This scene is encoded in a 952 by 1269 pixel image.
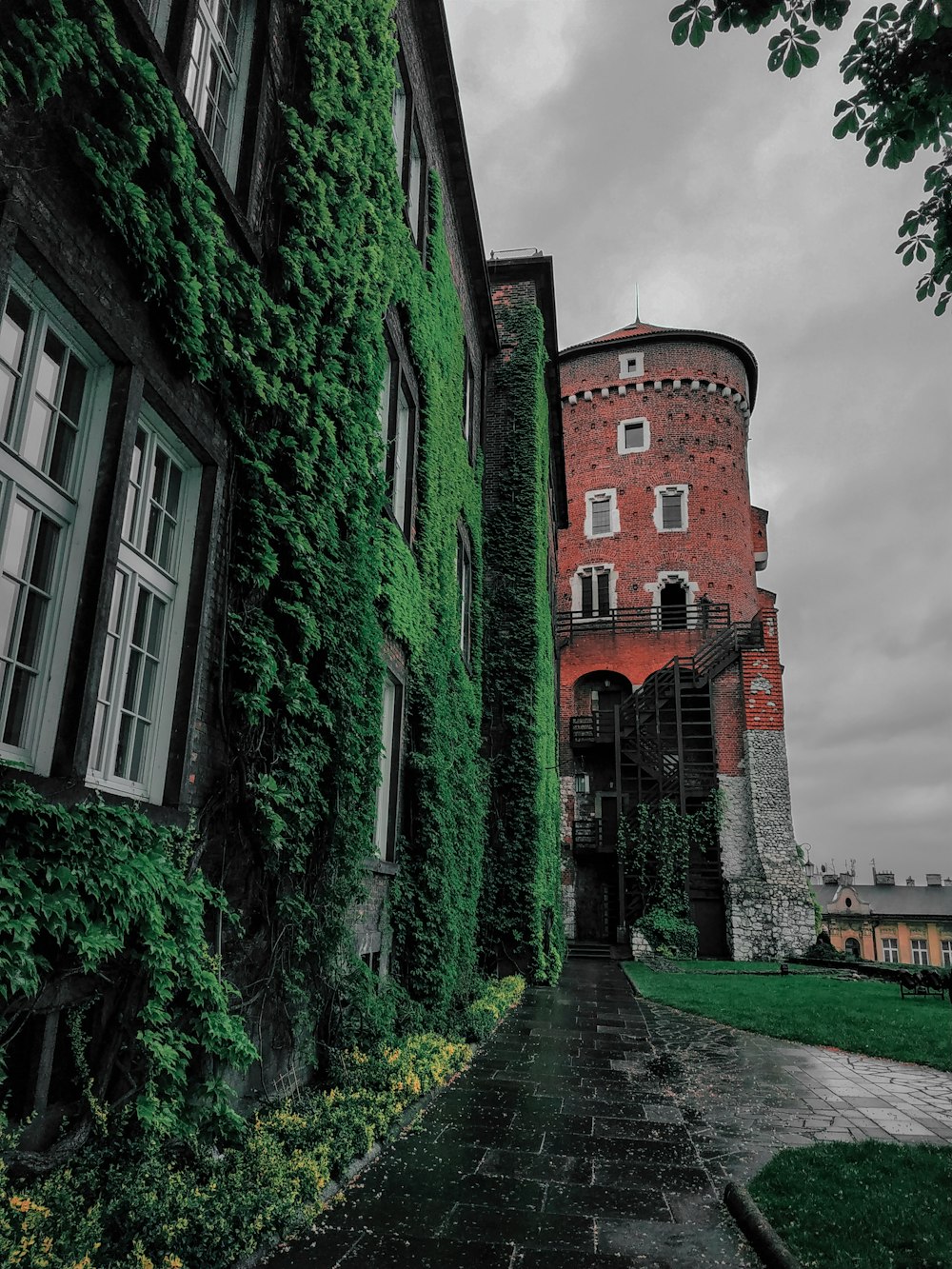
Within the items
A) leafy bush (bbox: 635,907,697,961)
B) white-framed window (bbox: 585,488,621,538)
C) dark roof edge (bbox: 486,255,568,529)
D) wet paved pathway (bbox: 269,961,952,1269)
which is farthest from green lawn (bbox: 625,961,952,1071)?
white-framed window (bbox: 585,488,621,538)

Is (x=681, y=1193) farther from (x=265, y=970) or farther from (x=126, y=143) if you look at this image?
(x=126, y=143)

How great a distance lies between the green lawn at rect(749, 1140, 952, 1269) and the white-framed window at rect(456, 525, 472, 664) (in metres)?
9.33

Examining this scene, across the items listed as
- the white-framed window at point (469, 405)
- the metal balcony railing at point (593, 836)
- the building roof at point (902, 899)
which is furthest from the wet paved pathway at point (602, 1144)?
the building roof at point (902, 899)

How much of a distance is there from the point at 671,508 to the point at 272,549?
3024 centimetres

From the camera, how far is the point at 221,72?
5.49 meters

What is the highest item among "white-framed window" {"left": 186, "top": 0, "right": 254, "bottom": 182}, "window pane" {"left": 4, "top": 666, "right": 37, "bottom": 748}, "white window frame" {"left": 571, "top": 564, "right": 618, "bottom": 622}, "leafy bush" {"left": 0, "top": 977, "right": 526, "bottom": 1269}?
"white window frame" {"left": 571, "top": 564, "right": 618, "bottom": 622}

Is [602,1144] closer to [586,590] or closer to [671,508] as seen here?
[586,590]

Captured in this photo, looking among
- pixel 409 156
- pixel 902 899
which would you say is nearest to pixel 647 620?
pixel 409 156

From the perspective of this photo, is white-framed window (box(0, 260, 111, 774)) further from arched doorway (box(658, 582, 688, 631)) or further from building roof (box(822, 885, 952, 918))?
building roof (box(822, 885, 952, 918))

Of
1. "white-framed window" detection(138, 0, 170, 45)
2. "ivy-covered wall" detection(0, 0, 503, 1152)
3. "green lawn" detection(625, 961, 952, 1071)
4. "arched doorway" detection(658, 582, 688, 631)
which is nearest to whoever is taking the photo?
"ivy-covered wall" detection(0, 0, 503, 1152)

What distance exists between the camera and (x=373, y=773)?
6383mm

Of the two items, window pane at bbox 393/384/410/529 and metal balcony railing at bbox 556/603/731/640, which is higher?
metal balcony railing at bbox 556/603/731/640

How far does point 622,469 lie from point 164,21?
31094 mm

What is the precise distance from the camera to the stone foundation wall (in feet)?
88.0
